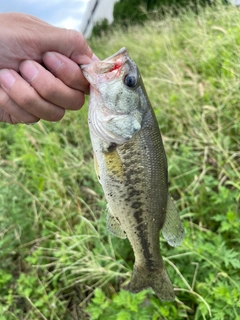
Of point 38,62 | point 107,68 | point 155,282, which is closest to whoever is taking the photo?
point 107,68

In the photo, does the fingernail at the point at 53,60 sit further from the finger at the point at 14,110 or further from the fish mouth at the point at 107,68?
the finger at the point at 14,110

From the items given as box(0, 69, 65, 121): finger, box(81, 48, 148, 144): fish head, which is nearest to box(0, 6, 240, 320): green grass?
box(81, 48, 148, 144): fish head

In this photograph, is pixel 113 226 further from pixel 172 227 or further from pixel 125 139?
pixel 125 139

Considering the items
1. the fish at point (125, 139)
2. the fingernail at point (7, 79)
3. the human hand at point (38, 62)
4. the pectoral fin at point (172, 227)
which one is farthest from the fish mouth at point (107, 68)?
the pectoral fin at point (172, 227)

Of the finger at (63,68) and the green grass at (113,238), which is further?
the green grass at (113,238)

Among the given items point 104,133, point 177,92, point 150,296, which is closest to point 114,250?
point 150,296

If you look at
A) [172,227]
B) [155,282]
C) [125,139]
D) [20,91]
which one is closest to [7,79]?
[20,91]

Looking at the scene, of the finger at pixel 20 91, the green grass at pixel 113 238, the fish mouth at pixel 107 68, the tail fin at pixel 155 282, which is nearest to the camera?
the fish mouth at pixel 107 68
